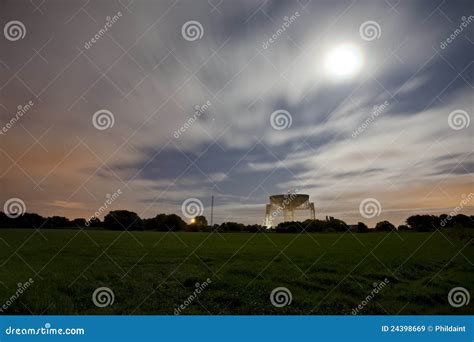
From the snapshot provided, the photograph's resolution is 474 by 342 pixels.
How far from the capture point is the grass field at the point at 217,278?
42.0ft

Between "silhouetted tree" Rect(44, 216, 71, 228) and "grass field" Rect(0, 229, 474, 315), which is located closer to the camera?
"grass field" Rect(0, 229, 474, 315)

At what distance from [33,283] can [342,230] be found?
114 ft

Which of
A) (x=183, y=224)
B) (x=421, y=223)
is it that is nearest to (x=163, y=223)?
(x=183, y=224)

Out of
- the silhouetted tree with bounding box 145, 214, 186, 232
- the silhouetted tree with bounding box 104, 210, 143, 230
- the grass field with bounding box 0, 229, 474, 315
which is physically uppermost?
the silhouetted tree with bounding box 145, 214, 186, 232

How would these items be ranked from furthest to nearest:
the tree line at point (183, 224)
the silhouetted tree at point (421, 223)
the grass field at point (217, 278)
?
the silhouetted tree at point (421, 223) → the tree line at point (183, 224) → the grass field at point (217, 278)

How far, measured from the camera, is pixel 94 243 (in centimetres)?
3338

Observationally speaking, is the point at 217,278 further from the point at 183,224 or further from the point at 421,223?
the point at 421,223

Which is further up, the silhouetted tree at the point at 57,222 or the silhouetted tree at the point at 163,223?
the silhouetted tree at the point at 163,223

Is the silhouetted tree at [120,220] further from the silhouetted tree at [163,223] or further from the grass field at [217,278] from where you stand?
the grass field at [217,278]

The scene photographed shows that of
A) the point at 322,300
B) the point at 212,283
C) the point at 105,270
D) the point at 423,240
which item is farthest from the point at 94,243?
the point at 423,240

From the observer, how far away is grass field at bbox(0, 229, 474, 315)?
12797 millimetres

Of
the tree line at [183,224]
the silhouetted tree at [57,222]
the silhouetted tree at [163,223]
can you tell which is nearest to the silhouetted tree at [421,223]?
the tree line at [183,224]

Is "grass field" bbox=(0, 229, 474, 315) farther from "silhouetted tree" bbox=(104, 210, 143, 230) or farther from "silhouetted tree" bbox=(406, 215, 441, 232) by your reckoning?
"silhouetted tree" bbox=(406, 215, 441, 232)

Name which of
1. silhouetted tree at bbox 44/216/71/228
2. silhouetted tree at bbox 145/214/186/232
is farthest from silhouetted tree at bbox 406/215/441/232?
silhouetted tree at bbox 44/216/71/228
